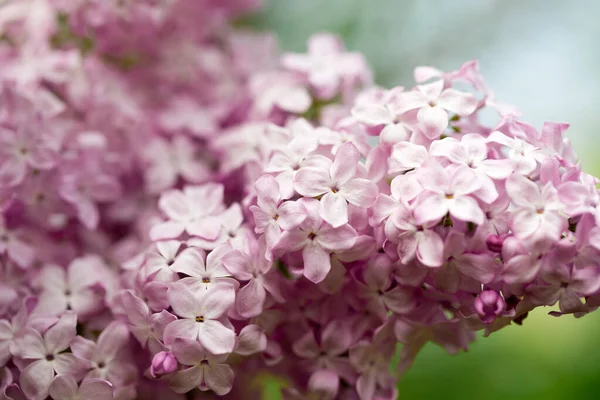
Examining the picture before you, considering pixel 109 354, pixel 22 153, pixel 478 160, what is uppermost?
pixel 478 160

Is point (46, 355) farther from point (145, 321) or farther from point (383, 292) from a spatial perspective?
point (383, 292)

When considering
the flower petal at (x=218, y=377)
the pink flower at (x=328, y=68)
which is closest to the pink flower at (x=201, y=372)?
the flower petal at (x=218, y=377)

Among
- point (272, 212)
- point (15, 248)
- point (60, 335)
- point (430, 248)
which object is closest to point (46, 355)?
point (60, 335)

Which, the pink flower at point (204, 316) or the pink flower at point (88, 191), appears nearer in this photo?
the pink flower at point (204, 316)

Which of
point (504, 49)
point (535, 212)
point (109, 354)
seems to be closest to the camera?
point (535, 212)

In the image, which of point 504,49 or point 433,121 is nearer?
point 433,121

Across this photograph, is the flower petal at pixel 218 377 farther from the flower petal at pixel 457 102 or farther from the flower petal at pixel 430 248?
the flower petal at pixel 457 102
